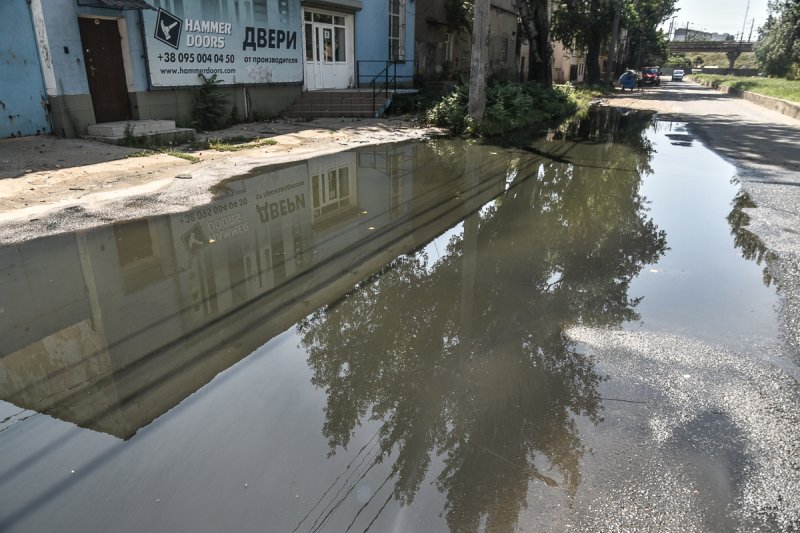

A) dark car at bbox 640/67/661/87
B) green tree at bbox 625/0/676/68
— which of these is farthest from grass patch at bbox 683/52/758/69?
dark car at bbox 640/67/661/87

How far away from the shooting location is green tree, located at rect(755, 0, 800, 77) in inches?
1731

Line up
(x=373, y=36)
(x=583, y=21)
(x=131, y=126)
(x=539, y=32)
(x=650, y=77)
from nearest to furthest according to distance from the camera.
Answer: (x=131, y=126)
(x=373, y=36)
(x=539, y=32)
(x=583, y=21)
(x=650, y=77)

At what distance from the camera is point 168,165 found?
10.9 metres

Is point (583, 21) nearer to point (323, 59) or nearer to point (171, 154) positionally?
point (323, 59)

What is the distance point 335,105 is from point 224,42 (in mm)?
4802

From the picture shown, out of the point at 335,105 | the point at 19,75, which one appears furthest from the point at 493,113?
the point at 19,75

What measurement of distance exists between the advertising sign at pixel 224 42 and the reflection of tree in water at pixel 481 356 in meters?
12.0

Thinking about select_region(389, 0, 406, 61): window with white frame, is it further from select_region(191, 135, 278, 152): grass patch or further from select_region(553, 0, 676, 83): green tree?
select_region(553, 0, 676, 83): green tree

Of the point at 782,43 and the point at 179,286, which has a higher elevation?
the point at 782,43

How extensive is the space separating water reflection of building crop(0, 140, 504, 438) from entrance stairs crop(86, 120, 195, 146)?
507 centimetres

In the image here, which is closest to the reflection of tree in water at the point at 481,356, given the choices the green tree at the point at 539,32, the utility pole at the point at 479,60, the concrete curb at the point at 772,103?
the utility pole at the point at 479,60

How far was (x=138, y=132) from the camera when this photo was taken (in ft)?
43.1

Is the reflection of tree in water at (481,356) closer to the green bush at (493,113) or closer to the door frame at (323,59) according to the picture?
the green bush at (493,113)

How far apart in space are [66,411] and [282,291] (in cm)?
219
